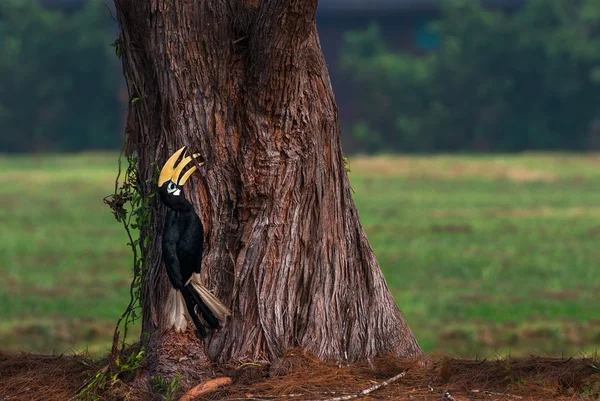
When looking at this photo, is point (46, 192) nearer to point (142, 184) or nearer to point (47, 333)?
point (47, 333)

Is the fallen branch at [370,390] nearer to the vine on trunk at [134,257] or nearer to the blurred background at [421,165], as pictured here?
the vine on trunk at [134,257]

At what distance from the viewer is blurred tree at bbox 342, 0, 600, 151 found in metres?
31.8

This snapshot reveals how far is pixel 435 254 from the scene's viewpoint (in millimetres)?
14359

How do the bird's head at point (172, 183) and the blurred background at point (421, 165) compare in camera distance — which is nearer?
the bird's head at point (172, 183)

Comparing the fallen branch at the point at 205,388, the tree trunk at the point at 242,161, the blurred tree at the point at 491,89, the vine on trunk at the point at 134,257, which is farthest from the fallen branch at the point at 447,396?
the blurred tree at the point at 491,89

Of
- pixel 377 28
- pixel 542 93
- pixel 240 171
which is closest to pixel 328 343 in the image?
pixel 240 171

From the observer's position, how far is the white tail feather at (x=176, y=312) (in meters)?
5.30

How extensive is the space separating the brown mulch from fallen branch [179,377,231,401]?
21 millimetres

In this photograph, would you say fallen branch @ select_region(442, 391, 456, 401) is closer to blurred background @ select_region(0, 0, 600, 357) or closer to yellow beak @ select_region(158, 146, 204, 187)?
yellow beak @ select_region(158, 146, 204, 187)

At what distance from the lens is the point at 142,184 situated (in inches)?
223

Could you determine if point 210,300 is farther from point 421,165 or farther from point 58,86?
point 58,86

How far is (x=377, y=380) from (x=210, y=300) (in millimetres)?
827

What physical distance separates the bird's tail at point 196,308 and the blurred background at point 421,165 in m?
1.39

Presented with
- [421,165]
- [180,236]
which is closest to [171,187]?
[180,236]
